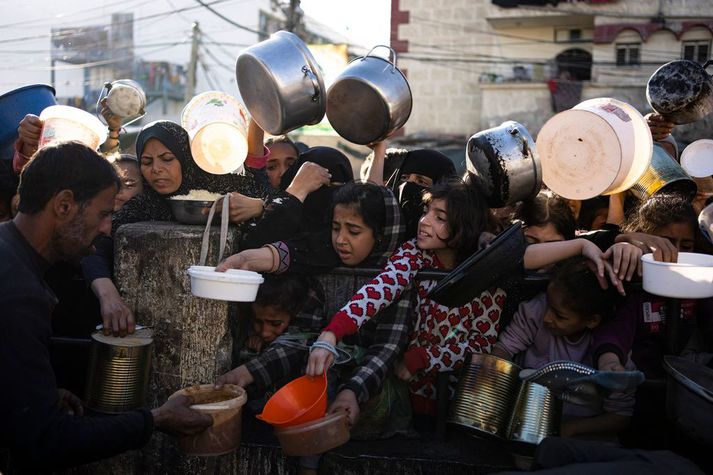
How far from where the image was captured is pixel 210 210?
9.66 ft

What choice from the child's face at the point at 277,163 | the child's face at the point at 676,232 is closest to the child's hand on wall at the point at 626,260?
the child's face at the point at 676,232

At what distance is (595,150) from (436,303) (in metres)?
1.22

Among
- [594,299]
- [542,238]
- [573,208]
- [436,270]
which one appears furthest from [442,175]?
[594,299]

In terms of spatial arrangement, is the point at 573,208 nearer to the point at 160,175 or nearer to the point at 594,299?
the point at 594,299

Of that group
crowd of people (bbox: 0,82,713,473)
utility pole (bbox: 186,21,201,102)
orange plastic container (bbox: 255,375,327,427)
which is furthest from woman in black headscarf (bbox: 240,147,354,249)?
utility pole (bbox: 186,21,201,102)

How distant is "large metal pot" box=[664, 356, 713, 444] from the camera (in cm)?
231

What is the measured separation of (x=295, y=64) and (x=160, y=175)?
3.22 feet

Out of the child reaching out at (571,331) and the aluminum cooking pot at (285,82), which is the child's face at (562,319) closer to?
the child reaching out at (571,331)

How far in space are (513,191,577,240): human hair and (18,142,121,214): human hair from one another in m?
2.11

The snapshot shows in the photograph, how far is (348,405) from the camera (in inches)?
106

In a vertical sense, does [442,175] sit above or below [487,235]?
above

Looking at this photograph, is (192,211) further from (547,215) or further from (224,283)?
(547,215)

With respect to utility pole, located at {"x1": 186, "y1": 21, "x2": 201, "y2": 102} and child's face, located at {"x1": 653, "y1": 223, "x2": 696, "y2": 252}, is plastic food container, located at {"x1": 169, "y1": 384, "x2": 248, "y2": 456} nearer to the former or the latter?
child's face, located at {"x1": 653, "y1": 223, "x2": 696, "y2": 252}

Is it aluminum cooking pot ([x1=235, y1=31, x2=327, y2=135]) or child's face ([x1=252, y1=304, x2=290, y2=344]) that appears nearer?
child's face ([x1=252, y1=304, x2=290, y2=344])
